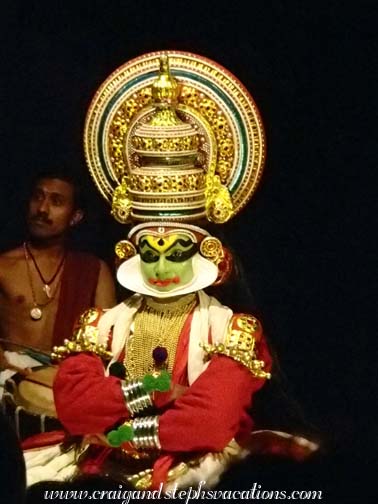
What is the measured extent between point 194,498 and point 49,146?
784 mm

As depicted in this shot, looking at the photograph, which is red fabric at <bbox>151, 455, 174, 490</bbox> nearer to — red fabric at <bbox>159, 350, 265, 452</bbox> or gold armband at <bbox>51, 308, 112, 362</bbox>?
red fabric at <bbox>159, 350, 265, 452</bbox>

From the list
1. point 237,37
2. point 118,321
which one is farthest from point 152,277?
point 237,37

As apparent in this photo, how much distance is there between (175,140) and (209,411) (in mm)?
539

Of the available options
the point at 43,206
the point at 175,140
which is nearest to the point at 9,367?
the point at 43,206

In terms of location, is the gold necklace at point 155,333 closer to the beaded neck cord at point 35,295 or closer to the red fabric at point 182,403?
the red fabric at point 182,403

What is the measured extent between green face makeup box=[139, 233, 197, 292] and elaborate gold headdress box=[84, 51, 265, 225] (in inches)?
1.6

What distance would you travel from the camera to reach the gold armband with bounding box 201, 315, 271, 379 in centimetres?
274

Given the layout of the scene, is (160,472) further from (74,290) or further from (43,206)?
(43,206)

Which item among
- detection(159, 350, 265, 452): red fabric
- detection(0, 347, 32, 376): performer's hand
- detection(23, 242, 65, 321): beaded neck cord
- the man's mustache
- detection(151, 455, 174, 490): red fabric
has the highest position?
the man's mustache

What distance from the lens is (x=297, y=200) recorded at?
112 inches

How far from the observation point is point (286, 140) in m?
2.81

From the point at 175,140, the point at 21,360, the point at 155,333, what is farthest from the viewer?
the point at 21,360

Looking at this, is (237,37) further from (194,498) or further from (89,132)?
(194,498)

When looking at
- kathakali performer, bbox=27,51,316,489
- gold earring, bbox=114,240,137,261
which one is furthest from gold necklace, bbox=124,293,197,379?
gold earring, bbox=114,240,137,261
